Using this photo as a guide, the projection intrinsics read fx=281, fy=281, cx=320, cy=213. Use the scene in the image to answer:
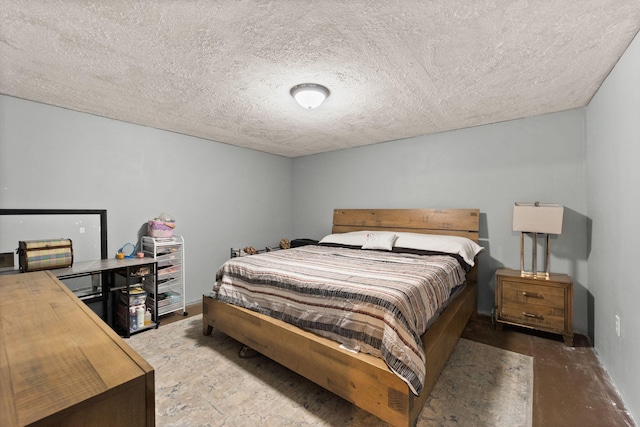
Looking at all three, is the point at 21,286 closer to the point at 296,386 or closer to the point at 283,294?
the point at 283,294

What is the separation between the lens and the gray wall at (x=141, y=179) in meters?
2.53

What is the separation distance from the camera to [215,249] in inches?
157

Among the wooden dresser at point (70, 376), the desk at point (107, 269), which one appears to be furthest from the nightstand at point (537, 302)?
the desk at point (107, 269)

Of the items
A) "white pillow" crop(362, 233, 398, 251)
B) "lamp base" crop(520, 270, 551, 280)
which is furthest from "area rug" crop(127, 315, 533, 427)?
"white pillow" crop(362, 233, 398, 251)

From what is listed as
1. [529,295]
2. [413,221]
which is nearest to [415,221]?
[413,221]

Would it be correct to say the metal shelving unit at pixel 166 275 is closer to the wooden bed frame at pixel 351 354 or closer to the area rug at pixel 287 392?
the area rug at pixel 287 392

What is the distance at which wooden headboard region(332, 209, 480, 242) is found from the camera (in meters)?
3.28

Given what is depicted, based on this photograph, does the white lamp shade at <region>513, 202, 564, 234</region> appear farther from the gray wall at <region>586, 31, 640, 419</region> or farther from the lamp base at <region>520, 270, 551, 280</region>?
the lamp base at <region>520, 270, 551, 280</region>

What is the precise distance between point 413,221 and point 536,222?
1326 mm

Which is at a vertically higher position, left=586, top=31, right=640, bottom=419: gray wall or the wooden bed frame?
left=586, top=31, right=640, bottom=419: gray wall

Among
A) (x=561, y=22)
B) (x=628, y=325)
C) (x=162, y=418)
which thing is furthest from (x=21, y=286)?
(x=628, y=325)

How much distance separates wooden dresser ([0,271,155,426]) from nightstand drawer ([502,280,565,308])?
9.93ft

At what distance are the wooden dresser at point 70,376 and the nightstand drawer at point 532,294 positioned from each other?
9.93 ft

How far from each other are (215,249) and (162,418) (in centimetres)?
250
